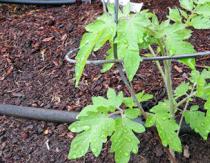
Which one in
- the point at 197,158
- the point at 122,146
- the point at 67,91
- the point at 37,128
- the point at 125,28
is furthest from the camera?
the point at 67,91

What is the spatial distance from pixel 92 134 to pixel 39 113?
657 mm

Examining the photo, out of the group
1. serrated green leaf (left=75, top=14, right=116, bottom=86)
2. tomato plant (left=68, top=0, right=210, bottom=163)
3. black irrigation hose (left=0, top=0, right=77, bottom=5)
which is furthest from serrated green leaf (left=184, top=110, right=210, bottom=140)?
black irrigation hose (left=0, top=0, right=77, bottom=5)

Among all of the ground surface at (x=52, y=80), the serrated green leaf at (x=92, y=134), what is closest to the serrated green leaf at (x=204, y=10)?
the serrated green leaf at (x=92, y=134)

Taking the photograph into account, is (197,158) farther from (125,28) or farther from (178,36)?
(125,28)

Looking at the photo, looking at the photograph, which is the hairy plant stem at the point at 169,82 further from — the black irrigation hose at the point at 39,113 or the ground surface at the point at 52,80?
the black irrigation hose at the point at 39,113

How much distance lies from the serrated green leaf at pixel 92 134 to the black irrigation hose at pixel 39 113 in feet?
1.67

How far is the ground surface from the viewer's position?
1.73 metres

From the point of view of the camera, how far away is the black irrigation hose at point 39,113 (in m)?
1.83

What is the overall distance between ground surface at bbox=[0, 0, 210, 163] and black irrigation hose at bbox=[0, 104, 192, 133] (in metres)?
0.03

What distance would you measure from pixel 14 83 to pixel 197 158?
1.01m

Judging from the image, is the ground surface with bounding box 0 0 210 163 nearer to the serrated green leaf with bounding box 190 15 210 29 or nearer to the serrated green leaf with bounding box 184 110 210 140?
the serrated green leaf with bounding box 184 110 210 140

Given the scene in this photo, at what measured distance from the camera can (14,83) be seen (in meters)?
2.12

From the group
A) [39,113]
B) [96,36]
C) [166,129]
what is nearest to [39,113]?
[39,113]

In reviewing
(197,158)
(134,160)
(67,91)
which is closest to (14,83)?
(67,91)
